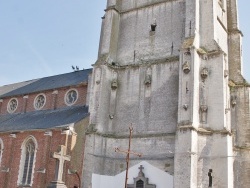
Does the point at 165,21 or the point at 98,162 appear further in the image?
the point at 165,21

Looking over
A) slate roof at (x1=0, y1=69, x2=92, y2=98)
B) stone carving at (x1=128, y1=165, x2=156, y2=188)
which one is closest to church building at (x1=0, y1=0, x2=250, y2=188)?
stone carving at (x1=128, y1=165, x2=156, y2=188)

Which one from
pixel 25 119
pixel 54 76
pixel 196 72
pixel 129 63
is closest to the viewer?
pixel 196 72

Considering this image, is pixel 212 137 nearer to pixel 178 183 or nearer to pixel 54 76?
pixel 178 183

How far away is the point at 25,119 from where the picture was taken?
31.5 meters

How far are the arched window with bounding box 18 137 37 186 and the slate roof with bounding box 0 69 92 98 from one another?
6.19m

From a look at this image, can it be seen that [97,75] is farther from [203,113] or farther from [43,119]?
[203,113]

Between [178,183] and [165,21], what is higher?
[165,21]

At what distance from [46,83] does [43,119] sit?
598 centimetres

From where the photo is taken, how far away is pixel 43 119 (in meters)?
29.9

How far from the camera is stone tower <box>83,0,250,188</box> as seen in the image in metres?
22.5

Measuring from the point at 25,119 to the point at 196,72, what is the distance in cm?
1554

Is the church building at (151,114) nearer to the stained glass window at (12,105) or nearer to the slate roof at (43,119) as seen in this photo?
the slate roof at (43,119)

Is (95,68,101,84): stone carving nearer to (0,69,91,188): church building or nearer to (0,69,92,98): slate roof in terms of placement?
(0,69,91,188): church building

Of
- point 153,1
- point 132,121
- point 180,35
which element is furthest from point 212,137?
point 153,1
